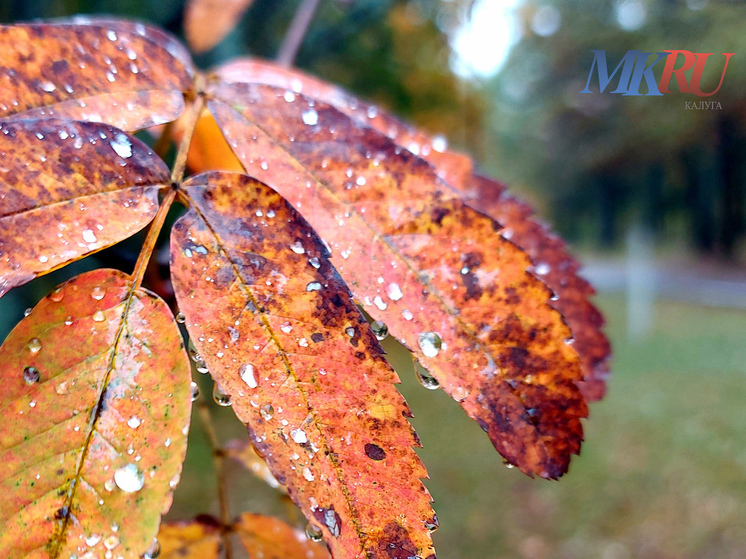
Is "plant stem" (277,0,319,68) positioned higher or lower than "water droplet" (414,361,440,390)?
higher

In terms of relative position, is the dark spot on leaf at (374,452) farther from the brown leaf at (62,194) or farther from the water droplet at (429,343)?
the brown leaf at (62,194)

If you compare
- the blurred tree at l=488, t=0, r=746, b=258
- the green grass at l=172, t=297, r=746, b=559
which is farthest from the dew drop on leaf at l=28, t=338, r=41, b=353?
the blurred tree at l=488, t=0, r=746, b=258

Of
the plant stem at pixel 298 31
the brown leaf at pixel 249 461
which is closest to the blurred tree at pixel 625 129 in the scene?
the plant stem at pixel 298 31

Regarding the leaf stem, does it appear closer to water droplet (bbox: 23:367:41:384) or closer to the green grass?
water droplet (bbox: 23:367:41:384)

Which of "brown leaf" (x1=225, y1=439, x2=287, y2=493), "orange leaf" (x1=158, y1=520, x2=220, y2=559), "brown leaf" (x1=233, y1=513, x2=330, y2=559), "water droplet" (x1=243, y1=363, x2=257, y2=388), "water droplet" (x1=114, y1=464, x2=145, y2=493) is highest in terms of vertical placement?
"water droplet" (x1=243, y1=363, x2=257, y2=388)

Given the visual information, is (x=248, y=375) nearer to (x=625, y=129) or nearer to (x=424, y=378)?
(x=424, y=378)

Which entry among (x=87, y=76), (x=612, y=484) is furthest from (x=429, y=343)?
(x=612, y=484)
